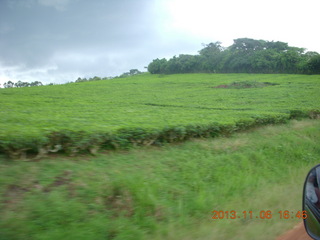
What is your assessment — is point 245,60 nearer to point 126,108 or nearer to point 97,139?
point 126,108

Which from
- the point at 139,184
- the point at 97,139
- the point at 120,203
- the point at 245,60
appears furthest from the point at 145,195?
the point at 245,60

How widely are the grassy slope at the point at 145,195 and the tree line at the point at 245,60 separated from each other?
136 feet

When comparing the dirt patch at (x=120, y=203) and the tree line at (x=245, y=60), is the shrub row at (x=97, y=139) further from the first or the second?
the tree line at (x=245, y=60)

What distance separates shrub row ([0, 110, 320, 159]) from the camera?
457cm

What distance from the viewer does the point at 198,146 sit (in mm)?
7277

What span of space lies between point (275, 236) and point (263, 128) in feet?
25.3

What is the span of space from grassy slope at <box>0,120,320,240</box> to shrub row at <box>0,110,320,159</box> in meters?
0.27

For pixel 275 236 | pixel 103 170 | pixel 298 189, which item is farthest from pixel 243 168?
pixel 103 170

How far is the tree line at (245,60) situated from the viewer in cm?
4291

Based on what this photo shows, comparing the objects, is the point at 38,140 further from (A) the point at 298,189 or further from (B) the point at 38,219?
(A) the point at 298,189

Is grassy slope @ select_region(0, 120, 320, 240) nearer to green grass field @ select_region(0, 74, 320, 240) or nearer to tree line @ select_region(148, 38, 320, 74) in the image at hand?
green grass field @ select_region(0, 74, 320, 240)

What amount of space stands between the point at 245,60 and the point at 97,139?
47768mm
